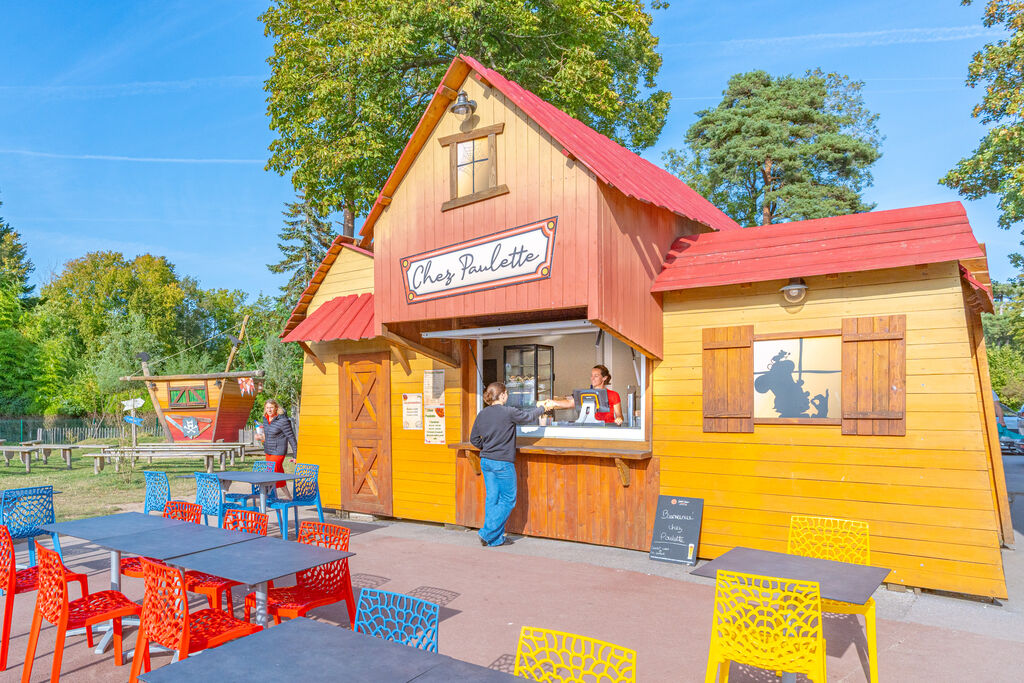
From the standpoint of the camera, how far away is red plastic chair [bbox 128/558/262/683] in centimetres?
363

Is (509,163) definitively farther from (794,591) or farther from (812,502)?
(794,591)

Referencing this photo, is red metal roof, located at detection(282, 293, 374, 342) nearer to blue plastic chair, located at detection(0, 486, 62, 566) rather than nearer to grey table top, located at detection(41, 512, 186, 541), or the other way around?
blue plastic chair, located at detection(0, 486, 62, 566)

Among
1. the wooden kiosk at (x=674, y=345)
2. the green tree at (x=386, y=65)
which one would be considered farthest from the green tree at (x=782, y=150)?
the wooden kiosk at (x=674, y=345)

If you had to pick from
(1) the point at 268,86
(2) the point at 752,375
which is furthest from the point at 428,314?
(1) the point at 268,86

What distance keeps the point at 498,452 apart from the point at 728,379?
2741 mm

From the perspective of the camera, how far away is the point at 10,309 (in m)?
35.2

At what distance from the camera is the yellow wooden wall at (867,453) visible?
19.5ft

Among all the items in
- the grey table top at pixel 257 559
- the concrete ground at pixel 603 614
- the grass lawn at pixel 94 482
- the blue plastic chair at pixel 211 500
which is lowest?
the grass lawn at pixel 94 482

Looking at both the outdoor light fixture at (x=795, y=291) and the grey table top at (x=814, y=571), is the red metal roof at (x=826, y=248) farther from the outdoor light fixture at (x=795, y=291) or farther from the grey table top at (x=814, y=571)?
the grey table top at (x=814, y=571)

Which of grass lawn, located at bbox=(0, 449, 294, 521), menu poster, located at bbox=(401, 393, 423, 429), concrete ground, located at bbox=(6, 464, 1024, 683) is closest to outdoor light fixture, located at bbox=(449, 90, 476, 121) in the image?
menu poster, located at bbox=(401, 393, 423, 429)

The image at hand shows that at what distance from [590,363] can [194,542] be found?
6.67m

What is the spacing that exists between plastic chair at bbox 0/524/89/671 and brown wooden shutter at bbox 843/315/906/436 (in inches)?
259

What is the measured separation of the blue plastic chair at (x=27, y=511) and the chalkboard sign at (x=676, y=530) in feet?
19.5

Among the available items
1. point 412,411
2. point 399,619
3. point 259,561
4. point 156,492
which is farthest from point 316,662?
point 412,411
